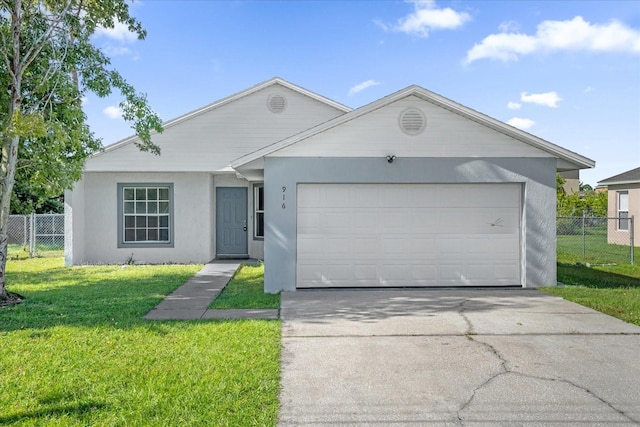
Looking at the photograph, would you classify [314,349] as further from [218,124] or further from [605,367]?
[218,124]

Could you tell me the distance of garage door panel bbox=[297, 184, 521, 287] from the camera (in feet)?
31.7

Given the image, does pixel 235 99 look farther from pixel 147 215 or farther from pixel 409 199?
pixel 409 199

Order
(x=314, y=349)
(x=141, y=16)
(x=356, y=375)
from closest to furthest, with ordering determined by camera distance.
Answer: (x=356, y=375)
(x=314, y=349)
(x=141, y=16)

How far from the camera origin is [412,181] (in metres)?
9.59

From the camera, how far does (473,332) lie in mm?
6266

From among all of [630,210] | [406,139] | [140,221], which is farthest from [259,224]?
[630,210]

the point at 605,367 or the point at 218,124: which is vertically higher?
the point at 218,124

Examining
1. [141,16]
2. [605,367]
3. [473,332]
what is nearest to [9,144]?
[141,16]

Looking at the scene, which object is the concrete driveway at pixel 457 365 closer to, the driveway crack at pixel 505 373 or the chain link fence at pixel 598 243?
the driveway crack at pixel 505 373

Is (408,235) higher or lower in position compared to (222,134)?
lower

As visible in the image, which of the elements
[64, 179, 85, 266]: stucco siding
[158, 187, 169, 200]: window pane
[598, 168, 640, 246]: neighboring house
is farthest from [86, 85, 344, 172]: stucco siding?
[598, 168, 640, 246]: neighboring house

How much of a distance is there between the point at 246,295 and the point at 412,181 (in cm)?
416

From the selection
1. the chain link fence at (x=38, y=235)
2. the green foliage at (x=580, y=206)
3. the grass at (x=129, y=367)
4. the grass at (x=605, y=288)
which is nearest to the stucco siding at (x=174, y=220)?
the chain link fence at (x=38, y=235)

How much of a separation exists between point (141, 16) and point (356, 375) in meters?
10.5
